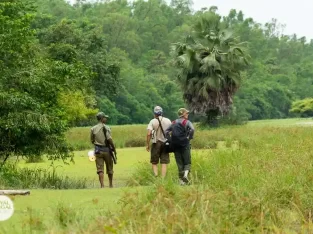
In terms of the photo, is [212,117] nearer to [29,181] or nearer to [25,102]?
[25,102]

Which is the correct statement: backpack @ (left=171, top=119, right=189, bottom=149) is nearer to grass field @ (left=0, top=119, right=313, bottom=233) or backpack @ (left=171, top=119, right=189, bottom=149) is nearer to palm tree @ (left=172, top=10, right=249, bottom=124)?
grass field @ (left=0, top=119, right=313, bottom=233)

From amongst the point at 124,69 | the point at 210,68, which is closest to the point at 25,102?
the point at 210,68

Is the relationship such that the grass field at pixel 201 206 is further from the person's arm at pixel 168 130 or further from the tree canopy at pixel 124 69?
the tree canopy at pixel 124 69

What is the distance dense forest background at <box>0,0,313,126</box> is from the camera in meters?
21.9

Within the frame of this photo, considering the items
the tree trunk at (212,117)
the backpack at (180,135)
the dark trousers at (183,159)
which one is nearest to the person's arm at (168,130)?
the backpack at (180,135)

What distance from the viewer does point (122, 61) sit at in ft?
360

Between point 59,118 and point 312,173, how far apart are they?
1042 centimetres

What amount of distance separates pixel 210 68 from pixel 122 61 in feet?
193

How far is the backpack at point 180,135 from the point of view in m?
15.8

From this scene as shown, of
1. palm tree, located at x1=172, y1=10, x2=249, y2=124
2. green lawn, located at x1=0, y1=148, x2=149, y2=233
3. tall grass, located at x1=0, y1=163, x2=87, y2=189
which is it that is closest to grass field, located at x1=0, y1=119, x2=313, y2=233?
green lawn, located at x1=0, y1=148, x2=149, y2=233

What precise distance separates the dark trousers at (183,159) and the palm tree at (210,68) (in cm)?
3533

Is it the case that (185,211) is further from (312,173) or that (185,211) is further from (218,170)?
(218,170)

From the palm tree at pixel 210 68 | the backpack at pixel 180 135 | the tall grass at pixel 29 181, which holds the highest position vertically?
the palm tree at pixel 210 68

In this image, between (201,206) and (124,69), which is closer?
(201,206)
